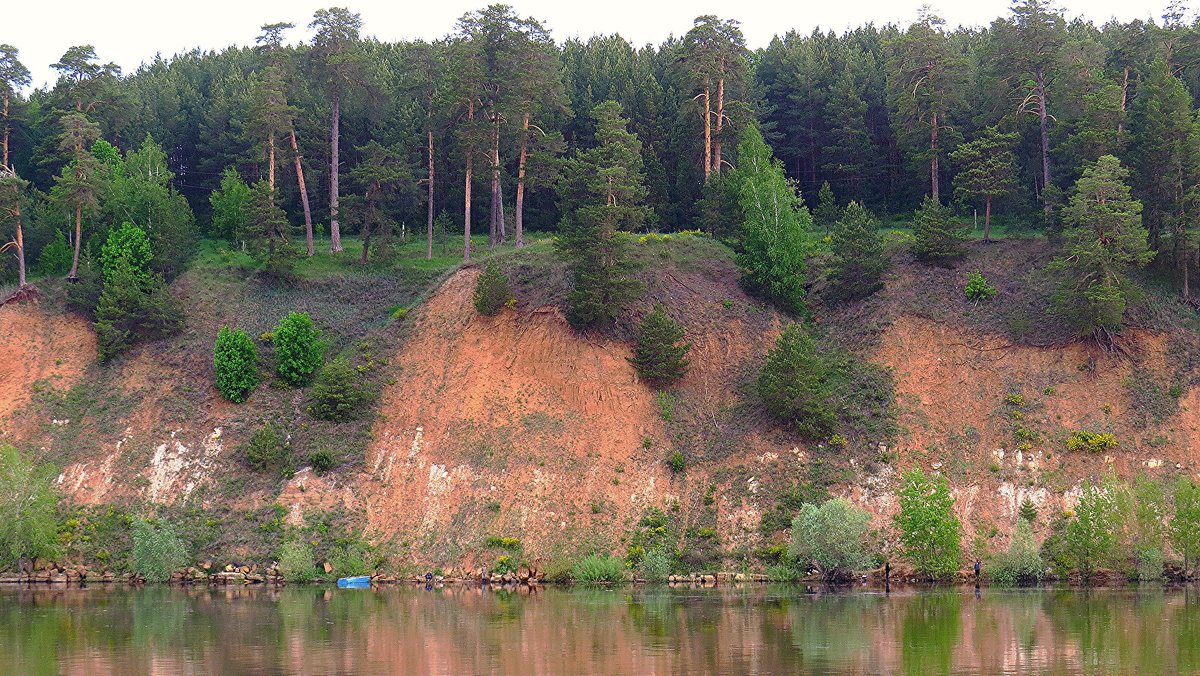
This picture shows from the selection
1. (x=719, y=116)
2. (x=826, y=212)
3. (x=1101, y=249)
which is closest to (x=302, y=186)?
(x=719, y=116)

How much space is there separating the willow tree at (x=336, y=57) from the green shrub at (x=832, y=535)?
43541mm

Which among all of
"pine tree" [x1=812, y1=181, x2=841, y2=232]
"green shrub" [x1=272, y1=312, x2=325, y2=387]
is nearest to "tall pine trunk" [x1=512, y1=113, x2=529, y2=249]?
"green shrub" [x1=272, y1=312, x2=325, y2=387]

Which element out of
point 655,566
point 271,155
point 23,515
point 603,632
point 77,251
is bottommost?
point 655,566

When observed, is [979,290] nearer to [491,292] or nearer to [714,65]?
[714,65]

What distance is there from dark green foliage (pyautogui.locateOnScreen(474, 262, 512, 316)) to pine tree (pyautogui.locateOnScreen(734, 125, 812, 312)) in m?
16.1

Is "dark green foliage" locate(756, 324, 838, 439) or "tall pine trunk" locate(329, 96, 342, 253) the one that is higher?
"tall pine trunk" locate(329, 96, 342, 253)

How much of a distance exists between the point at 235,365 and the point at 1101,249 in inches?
2041

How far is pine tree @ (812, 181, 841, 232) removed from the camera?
320 ft

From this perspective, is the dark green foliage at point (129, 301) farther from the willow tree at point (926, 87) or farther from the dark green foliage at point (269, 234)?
the willow tree at point (926, 87)

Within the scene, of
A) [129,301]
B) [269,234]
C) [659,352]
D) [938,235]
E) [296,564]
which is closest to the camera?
[296,564]

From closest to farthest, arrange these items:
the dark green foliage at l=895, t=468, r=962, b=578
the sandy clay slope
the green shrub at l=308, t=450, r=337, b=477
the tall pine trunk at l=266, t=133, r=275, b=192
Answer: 1. the dark green foliage at l=895, t=468, r=962, b=578
2. the green shrub at l=308, t=450, r=337, b=477
3. the sandy clay slope
4. the tall pine trunk at l=266, t=133, r=275, b=192

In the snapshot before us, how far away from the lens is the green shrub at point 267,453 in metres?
76.6

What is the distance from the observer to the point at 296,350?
81.9 m

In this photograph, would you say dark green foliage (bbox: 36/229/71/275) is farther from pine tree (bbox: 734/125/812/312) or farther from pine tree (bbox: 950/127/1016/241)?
pine tree (bbox: 950/127/1016/241)
